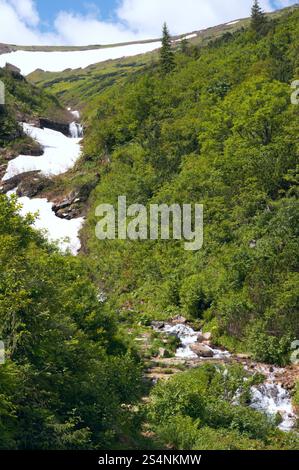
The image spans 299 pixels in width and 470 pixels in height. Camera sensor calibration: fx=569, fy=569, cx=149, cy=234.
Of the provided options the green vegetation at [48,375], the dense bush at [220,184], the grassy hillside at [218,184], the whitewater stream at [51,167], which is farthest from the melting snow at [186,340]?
the whitewater stream at [51,167]

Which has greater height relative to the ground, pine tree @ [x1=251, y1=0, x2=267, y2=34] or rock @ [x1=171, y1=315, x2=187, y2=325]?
pine tree @ [x1=251, y1=0, x2=267, y2=34]

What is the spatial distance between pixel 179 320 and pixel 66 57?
179m

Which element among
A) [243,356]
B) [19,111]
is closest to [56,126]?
[19,111]

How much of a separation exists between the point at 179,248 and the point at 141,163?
38.8ft

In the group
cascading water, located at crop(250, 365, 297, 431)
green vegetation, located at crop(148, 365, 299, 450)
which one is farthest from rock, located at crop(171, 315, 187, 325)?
green vegetation, located at crop(148, 365, 299, 450)

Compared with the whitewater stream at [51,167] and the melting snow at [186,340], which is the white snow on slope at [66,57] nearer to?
the whitewater stream at [51,167]

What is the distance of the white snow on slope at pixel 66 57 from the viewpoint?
17650 centimetres

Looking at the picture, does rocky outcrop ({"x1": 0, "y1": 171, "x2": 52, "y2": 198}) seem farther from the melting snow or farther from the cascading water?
the cascading water

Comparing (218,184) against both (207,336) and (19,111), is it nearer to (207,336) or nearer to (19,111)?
(207,336)

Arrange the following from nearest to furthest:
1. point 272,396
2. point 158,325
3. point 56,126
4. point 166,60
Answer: point 272,396
point 158,325
point 166,60
point 56,126

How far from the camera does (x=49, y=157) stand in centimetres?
5409

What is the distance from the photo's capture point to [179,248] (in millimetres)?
31188

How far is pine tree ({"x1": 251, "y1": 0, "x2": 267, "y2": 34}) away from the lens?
2147 inches
